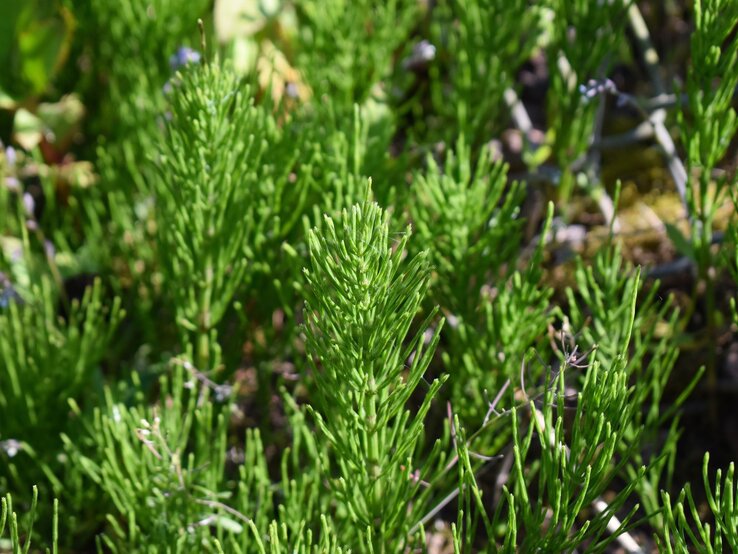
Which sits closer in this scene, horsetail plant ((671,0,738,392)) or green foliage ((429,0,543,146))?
horsetail plant ((671,0,738,392))

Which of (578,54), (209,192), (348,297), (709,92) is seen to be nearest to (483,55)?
(578,54)

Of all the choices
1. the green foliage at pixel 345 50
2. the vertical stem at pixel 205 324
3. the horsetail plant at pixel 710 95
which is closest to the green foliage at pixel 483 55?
the green foliage at pixel 345 50

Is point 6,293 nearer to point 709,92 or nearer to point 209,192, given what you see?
point 209,192

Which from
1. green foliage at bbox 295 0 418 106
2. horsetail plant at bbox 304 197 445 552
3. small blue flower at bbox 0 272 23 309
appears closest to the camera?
horsetail plant at bbox 304 197 445 552

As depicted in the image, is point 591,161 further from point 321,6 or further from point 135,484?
point 135,484

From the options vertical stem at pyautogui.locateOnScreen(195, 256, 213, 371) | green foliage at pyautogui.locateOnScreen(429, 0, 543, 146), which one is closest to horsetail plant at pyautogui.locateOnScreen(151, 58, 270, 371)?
vertical stem at pyautogui.locateOnScreen(195, 256, 213, 371)

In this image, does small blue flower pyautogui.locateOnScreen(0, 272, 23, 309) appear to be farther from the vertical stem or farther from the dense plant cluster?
the vertical stem

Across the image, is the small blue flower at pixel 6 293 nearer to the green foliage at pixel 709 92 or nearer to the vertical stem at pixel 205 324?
the vertical stem at pixel 205 324

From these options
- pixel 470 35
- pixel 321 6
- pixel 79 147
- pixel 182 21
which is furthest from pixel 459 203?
pixel 79 147
